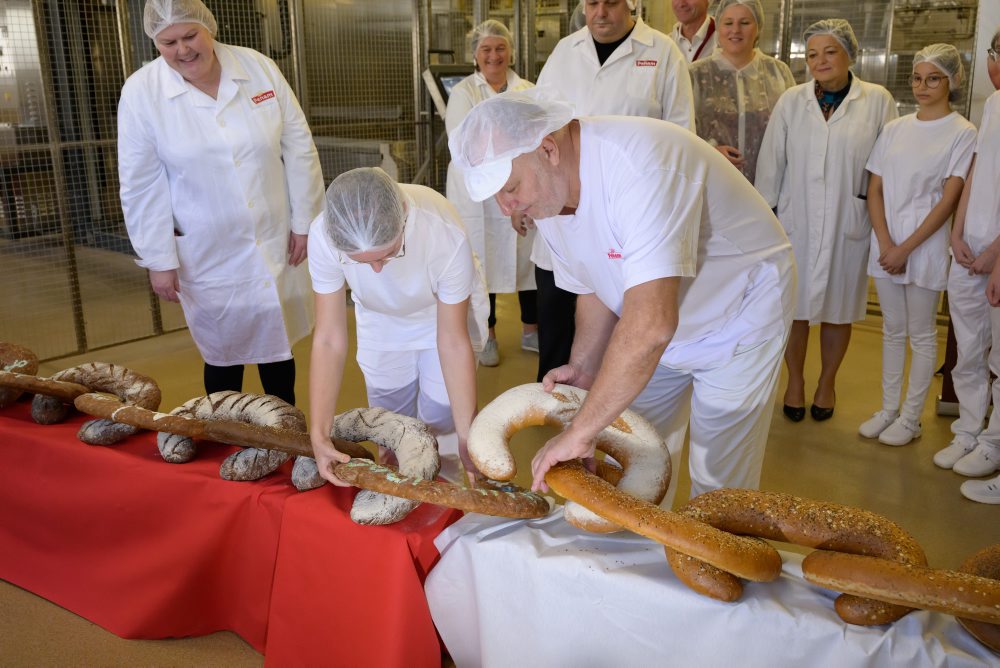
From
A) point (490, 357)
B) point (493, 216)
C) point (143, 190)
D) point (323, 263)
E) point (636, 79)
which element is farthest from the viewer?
point (493, 216)

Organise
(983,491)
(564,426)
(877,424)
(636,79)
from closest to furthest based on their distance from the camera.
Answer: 1. (564,426)
2. (983,491)
3. (636,79)
4. (877,424)

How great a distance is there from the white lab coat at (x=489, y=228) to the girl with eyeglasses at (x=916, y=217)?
164 cm

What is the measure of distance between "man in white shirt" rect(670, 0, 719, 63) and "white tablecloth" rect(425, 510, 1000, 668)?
295cm

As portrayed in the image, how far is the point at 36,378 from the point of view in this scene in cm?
184

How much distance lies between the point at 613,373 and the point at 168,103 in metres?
1.79

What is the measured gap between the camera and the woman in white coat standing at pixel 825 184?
3150 millimetres

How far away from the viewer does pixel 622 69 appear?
3076mm

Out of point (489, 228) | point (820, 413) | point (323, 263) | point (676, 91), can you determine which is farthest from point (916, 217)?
point (323, 263)

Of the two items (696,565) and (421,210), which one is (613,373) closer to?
(696,565)

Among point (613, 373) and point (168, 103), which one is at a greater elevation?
point (168, 103)

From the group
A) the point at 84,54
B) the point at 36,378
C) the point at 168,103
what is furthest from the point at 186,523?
the point at 84,54

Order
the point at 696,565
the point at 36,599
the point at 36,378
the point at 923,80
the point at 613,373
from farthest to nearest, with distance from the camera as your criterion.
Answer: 1. the point at 923,80
2. the point at 36,599
3. the point at 36,378
4. the point at 613,373
5. the point at 696,565

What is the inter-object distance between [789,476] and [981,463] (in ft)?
2.09

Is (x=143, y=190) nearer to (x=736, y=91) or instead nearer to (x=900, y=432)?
(x=736, y=91)
